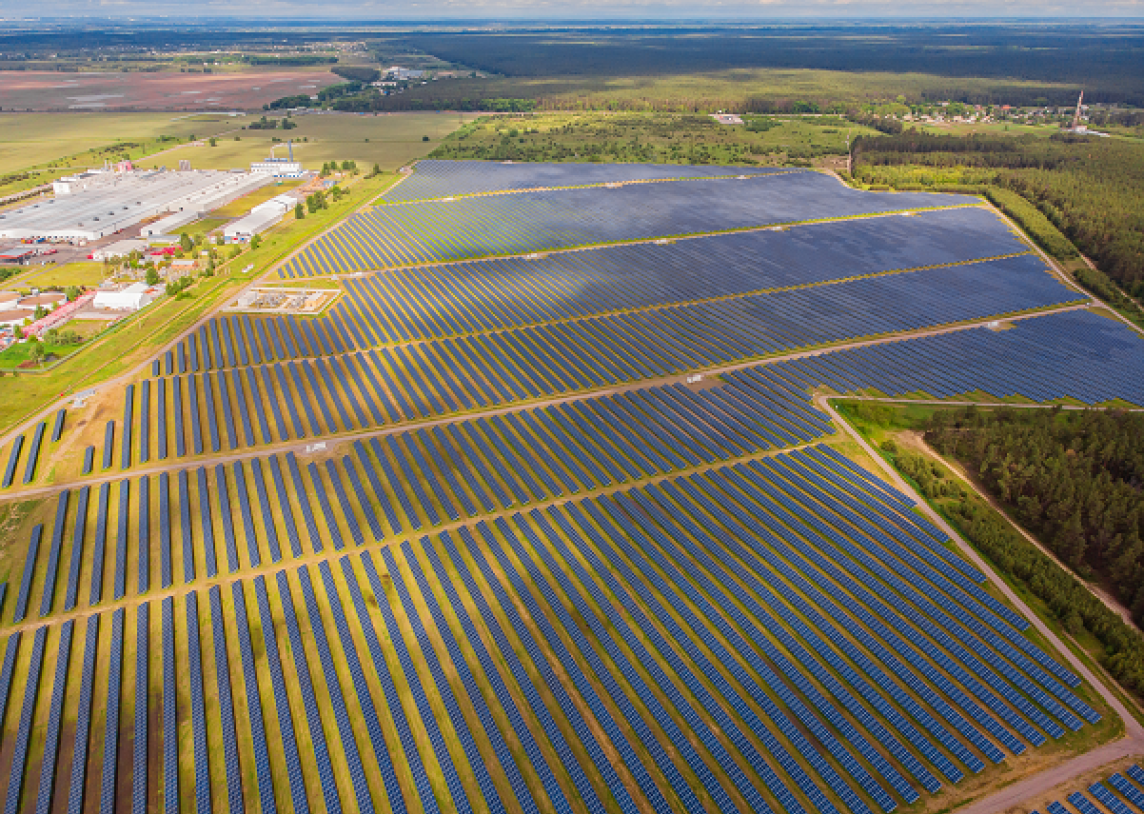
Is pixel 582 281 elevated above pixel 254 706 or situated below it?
above

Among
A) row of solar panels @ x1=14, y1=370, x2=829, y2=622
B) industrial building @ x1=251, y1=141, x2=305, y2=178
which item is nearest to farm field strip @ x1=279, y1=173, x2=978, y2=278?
industrial building @ x1=251, y1=141, x2=305, y2=178

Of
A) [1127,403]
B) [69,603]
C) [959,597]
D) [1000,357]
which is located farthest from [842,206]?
[69,603]

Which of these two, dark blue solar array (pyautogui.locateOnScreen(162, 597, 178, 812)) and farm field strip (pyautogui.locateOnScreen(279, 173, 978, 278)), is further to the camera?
farm field strip (pyautogui.locateOnScreen(279, 173, 978, 278))

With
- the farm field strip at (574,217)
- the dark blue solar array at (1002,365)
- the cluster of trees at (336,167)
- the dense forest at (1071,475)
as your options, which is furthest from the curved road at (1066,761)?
the cluster of trees at (336,167)

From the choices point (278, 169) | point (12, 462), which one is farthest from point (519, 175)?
point (12, 462)

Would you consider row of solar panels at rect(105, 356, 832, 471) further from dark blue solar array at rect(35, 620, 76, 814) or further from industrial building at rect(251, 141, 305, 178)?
industrial building at rect(251, 141, 305, 178)

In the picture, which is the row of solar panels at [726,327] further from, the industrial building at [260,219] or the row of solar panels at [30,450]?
the industrial building at [260,219]

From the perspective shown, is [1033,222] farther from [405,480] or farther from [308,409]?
[308,409]

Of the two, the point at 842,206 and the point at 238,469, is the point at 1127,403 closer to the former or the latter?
the point at 842,206
